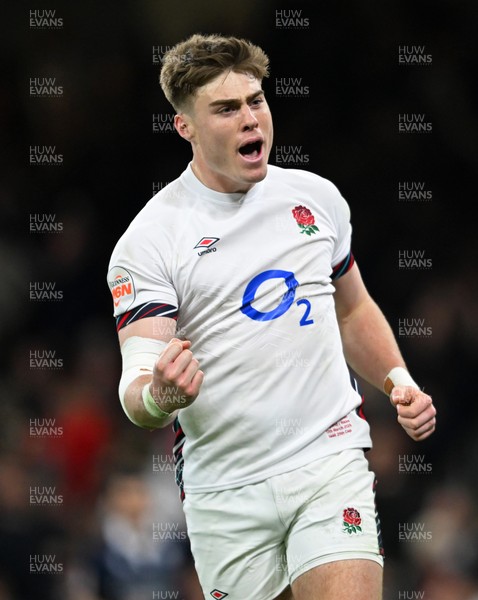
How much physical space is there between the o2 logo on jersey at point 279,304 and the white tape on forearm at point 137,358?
1.09ft

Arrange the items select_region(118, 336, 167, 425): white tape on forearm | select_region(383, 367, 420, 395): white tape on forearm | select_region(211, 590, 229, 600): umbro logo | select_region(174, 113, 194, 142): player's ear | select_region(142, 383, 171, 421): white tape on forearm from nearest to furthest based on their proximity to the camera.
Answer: select_region(142, 383, 171, 421): white tape on forearm
select_region(118, 336, 167, 425): white tape on forearm
select_region(211, 590, 229, 600): umbro logo
select_region(383, 367, 420, 395): white tape on forearm
select_region(174, 113, 194, 142): player's ear

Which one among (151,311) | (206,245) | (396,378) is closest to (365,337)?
(396,378)

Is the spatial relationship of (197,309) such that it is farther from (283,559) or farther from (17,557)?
(17,557)

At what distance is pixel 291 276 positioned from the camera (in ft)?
11.6

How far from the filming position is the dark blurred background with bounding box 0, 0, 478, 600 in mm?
6766

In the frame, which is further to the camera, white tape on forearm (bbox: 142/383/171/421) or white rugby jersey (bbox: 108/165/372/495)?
white rugby jersey (bbox: 108/165/372/495)

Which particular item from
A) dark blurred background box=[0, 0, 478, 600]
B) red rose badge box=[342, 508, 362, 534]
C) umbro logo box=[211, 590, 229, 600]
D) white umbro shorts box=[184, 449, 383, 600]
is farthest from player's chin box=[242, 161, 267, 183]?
dark blurred background box=[0, 0, 478, 600]

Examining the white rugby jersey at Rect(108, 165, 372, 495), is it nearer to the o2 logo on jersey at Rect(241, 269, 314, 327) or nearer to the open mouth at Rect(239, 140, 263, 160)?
the o2 logo on jersey at Rect(241, 269, 314, 327)

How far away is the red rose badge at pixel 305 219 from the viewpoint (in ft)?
12.0

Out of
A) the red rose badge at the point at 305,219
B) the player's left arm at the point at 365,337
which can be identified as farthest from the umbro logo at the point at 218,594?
the red rose badge at the point at 305,219

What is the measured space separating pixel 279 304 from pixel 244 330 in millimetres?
149

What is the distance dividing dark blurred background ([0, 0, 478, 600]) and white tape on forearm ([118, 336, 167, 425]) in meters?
3.36

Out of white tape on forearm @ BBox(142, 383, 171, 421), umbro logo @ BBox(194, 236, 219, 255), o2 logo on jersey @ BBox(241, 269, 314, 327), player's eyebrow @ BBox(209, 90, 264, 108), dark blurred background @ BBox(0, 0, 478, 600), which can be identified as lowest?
dark blurred background @ BBox(0, 0, 478, 600)

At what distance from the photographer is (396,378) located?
3.67 metres
